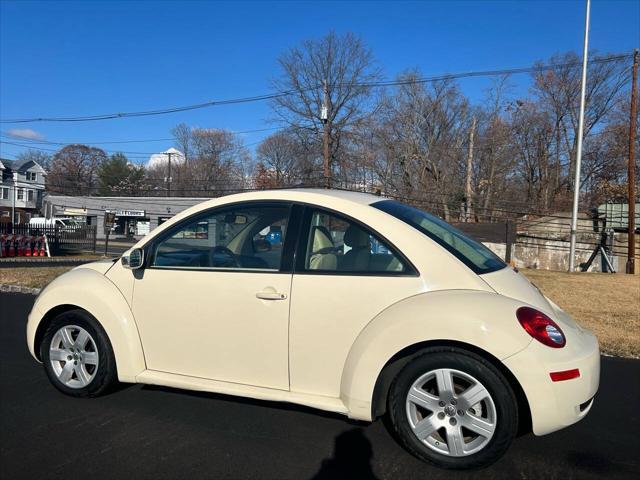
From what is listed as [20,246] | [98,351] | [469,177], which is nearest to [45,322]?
[98,351]

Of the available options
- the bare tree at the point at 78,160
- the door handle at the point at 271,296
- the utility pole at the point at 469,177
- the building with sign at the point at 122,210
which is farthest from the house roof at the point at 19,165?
the door handle at the point at 271,296

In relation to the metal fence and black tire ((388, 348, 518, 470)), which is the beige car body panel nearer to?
black tire ((388, 348, 518, 470))

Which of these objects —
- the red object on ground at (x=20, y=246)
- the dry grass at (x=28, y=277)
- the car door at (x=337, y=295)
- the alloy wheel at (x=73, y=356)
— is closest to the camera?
the car door at (x=337, y=295)

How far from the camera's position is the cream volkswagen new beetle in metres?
2.73

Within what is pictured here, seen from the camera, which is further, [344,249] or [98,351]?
[98,351]

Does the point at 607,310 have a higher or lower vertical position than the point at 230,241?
lower

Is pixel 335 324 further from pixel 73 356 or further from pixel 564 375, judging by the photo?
pixel 73 356

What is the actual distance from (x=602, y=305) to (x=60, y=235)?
79.2ft

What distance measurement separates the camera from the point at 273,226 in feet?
→ 11.3

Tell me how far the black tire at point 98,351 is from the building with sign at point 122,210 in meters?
41.0

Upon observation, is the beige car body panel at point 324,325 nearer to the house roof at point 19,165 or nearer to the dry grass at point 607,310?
the dry grass at point 607,310

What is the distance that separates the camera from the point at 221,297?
331 centimetres

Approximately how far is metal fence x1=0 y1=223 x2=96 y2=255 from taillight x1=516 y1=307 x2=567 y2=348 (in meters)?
23.8

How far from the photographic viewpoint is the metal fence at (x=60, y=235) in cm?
2311
